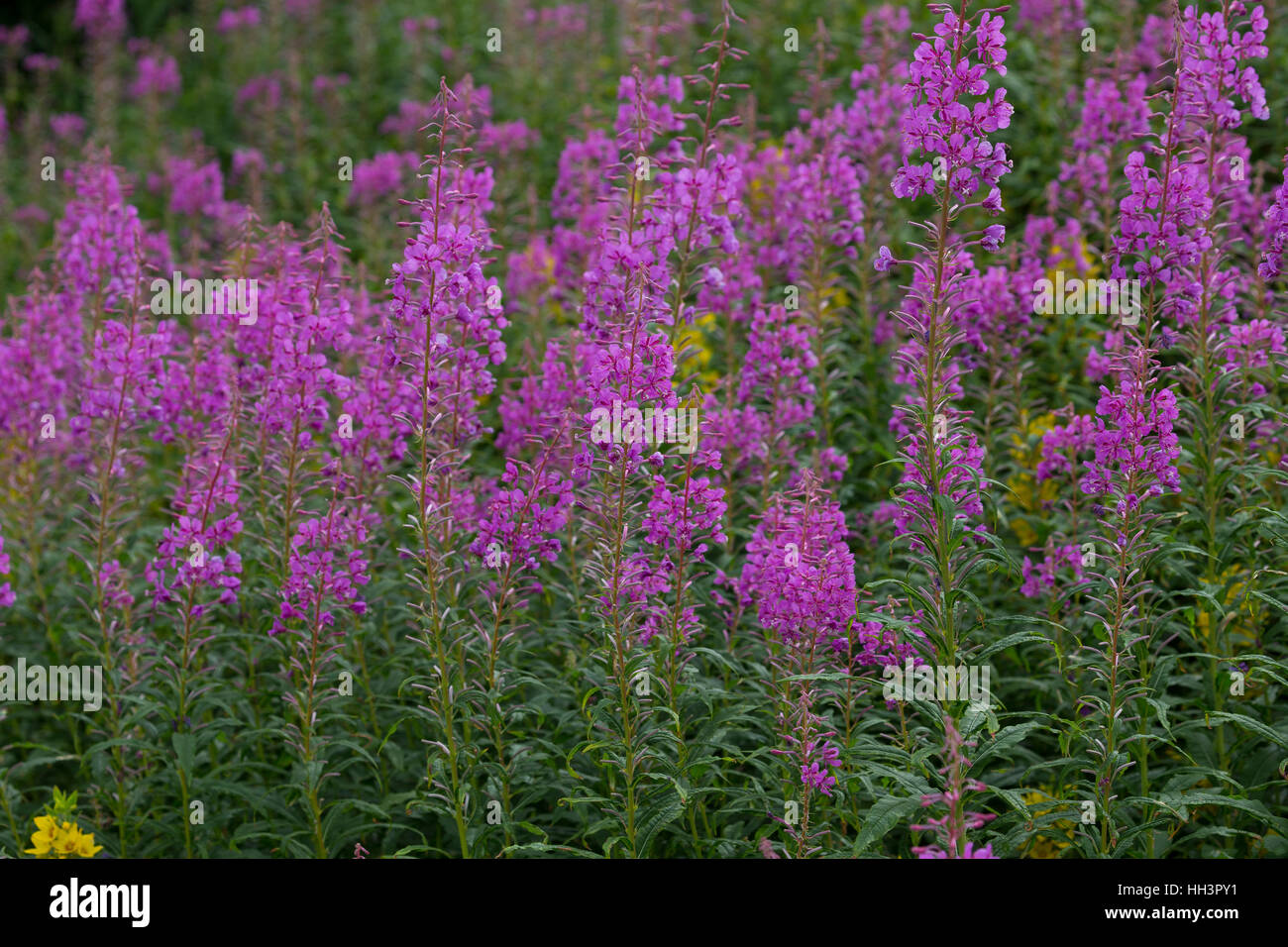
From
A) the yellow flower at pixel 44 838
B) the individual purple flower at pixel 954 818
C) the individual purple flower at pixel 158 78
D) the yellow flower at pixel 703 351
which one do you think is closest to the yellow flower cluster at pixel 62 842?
the yellow flower at pixel 44 838

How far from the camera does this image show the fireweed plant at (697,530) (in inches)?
188

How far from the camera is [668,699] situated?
5109mm

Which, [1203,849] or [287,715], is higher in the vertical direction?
[287,715]

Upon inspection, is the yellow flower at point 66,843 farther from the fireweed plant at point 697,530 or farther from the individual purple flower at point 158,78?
the individual purple flower at point 158,78

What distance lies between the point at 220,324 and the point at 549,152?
20.0 ft

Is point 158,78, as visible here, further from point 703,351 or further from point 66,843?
point 66,843

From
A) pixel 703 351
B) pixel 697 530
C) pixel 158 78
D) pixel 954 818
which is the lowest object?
pixel 954 818

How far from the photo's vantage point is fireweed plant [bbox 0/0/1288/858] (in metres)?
4.77

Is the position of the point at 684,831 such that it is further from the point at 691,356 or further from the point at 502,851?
the point at 691,356

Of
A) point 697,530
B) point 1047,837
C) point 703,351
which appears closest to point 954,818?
point 1047,837

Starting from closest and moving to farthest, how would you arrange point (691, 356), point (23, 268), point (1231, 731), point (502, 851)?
point (502, 851) → point (1231, 731) → point (691, 356) → point (23, 268)

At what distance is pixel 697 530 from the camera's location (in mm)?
5184

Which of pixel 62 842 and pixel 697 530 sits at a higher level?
pixel 697 530
